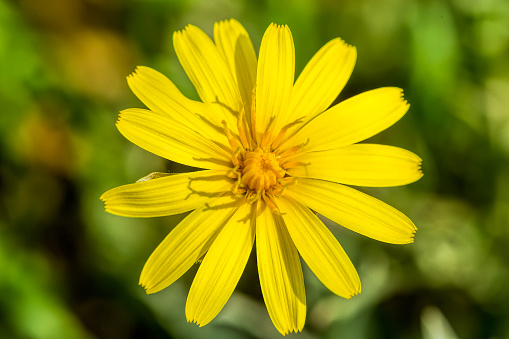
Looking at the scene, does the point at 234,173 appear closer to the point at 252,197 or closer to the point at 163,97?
the point at 252,197


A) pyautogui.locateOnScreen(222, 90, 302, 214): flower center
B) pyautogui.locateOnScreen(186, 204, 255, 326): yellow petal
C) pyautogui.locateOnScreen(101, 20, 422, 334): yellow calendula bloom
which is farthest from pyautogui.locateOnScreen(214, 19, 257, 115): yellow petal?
pyautogui.locateOnScreen(186, 204, 255, 326): yellow petal

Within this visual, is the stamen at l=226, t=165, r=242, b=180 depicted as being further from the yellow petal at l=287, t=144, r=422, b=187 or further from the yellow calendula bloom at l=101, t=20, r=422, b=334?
the yellow petal at l=287, t=144, r=422, b=187

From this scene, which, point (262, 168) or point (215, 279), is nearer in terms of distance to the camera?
point (215, 279)

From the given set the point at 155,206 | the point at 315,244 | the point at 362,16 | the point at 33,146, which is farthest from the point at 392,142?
the point at 33,146

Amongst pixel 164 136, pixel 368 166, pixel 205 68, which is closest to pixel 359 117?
pixel 368 166

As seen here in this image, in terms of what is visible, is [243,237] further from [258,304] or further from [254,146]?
[258,304]

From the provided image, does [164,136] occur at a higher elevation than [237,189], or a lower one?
higher

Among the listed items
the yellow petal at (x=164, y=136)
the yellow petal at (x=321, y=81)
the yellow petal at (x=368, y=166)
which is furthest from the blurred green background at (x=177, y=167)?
Result: the yellow petal at (x=164, y=136)
